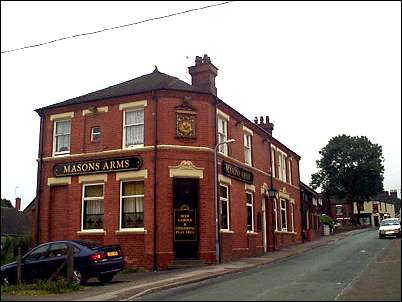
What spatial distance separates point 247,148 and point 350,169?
4744 centimetres

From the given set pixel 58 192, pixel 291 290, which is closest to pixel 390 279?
pixel 291 290

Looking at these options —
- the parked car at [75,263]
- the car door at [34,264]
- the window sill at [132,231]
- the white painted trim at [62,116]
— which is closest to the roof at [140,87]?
the white painted trim at [62,116]

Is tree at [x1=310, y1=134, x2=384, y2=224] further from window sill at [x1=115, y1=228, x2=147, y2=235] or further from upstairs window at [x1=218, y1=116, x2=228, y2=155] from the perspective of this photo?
window sill at [x1=115, y1=228, x2=147, y2=235]

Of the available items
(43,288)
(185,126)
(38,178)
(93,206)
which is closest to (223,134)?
(185,126)

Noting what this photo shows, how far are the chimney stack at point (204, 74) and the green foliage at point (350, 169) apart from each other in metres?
50.8

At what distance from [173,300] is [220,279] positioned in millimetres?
4762

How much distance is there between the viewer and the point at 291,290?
1269 cm

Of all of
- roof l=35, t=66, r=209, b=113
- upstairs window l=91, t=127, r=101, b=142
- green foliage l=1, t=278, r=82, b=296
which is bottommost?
green foliage l=1, t=278, r=82, b=296

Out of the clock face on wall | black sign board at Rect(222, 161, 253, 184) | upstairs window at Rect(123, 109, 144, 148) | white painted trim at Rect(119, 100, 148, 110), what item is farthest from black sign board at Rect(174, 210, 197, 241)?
white painted trim at Rect(119, 100, 148, 110)

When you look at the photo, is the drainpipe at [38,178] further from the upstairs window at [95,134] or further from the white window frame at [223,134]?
the white window frame at [223,134]

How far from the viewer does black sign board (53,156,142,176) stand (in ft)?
73.5

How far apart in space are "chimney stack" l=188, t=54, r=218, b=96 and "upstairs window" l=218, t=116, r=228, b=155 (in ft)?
5.03

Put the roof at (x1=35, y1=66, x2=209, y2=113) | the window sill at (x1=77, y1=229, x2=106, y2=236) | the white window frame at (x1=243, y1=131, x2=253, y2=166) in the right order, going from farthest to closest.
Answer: the white window frame at (x1=243, y1=131, x2=253, y2=166) → the roof at (x1=35, y1=66, x2=209, y2=113) → the window sill at (x1=77, y1=229, x2=106, y2=236)

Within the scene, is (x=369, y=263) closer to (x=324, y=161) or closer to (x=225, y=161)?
(x=225, y=161)
